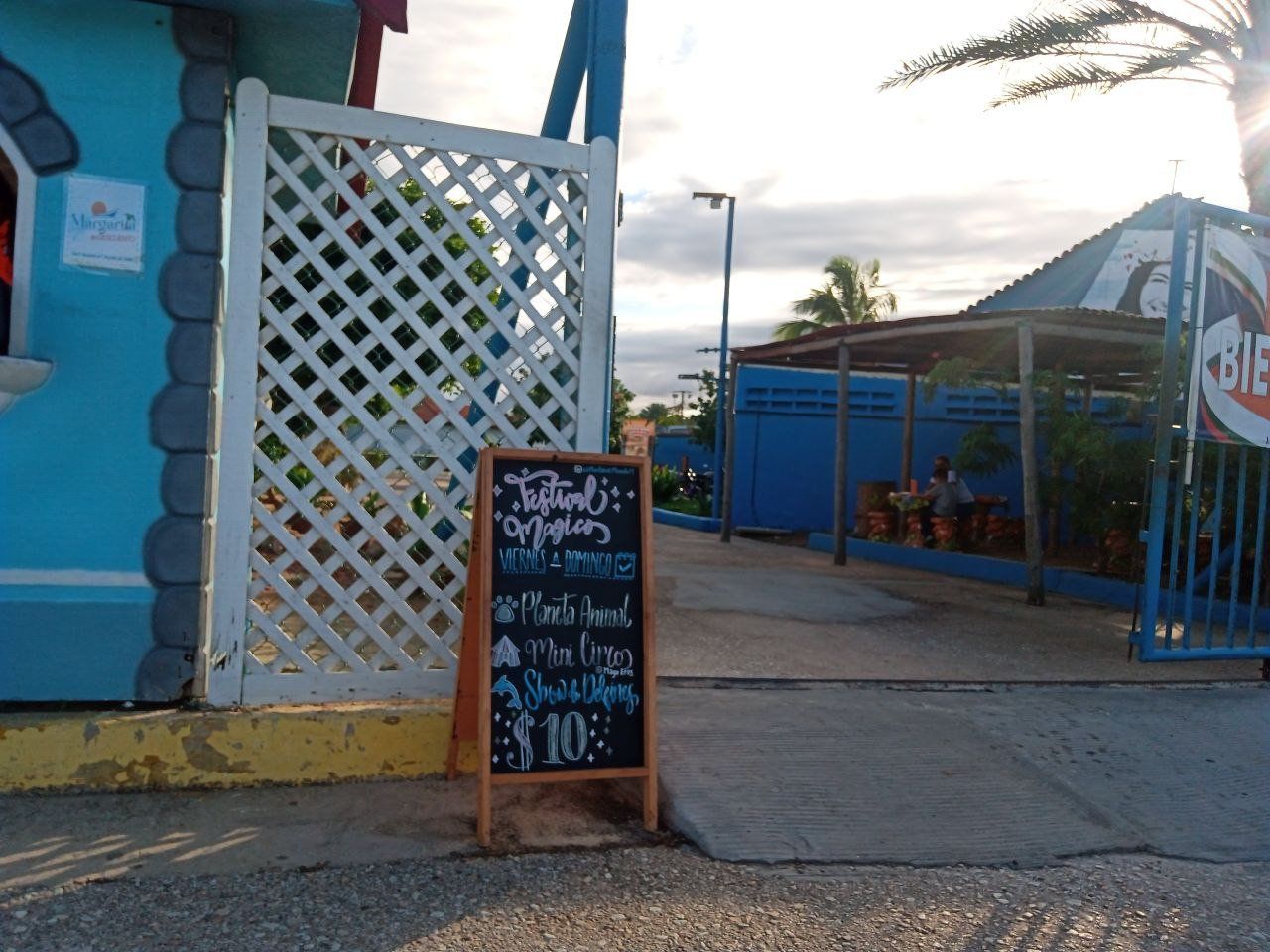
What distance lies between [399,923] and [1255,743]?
4172mm

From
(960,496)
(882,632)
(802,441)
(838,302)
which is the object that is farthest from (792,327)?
→ (882,632)

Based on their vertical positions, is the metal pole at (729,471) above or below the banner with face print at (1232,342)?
below

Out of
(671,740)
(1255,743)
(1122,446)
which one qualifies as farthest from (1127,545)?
(671,740)

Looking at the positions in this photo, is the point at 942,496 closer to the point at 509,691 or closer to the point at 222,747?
the point at 509,691

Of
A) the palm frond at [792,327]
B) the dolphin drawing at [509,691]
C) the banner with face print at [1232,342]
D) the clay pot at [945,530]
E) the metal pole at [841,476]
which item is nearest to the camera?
the dolphin drawing at [509,691]

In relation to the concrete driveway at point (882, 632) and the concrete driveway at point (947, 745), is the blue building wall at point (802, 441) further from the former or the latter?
the concrete driveway at point (947, 745)

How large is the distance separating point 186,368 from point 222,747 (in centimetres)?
142

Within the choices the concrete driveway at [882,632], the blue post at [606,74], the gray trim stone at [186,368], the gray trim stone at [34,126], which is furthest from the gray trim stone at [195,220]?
the concrete driveway at [882,632]

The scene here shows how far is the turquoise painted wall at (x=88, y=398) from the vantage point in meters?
4.25

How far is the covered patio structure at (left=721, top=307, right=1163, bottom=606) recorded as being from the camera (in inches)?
368

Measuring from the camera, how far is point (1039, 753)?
195 inches

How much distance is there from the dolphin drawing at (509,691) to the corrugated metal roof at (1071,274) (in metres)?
15.8

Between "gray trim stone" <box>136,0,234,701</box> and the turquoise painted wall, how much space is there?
42 mm

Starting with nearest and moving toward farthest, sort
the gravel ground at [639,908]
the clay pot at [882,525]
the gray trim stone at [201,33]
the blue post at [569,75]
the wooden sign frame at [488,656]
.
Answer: the gravel ground at [639,908]
the wooden sign frame at [488,656]
the gray trim stone at [201,33]
the blue post at [569,75]
the clay pot at [882,525]
